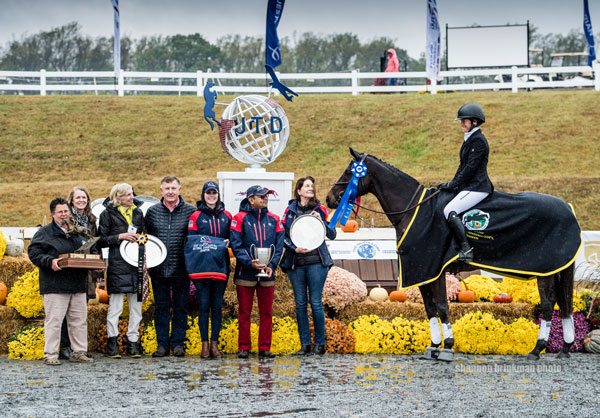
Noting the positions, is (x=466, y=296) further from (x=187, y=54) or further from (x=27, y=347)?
(x=187, y=54)

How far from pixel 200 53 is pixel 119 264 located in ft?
179

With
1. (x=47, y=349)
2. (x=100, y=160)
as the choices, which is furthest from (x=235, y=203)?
(x=100, y=160)

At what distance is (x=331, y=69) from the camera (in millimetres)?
61188

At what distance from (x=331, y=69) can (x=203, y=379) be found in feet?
183

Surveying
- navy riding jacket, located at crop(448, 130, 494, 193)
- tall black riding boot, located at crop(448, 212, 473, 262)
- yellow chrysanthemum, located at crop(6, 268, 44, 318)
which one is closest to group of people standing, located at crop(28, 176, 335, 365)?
yellow chrysanthemum, located at crop(6, 268, 44, 318)

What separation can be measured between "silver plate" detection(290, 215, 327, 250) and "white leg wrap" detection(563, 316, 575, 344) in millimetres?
2890

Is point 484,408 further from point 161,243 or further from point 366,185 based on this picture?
point 161,243

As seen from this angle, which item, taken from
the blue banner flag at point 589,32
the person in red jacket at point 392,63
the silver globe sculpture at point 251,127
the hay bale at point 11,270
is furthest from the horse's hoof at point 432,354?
the person in red jacket at point 392,63

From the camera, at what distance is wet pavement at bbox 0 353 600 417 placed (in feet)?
19.0

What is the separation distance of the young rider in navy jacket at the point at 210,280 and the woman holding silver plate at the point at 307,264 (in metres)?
0.78

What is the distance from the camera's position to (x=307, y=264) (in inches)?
340

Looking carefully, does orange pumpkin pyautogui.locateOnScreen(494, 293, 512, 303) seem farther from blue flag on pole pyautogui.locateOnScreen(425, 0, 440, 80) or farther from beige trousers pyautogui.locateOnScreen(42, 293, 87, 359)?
blue flag on pole pyautogui.locateOnScreen(425, 0, 440, 80)

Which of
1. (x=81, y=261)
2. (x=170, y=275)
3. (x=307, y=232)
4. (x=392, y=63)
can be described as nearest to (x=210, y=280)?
(x=170, y=275)

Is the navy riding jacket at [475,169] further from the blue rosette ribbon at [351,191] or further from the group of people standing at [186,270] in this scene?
the group of people standing at [186,270]
